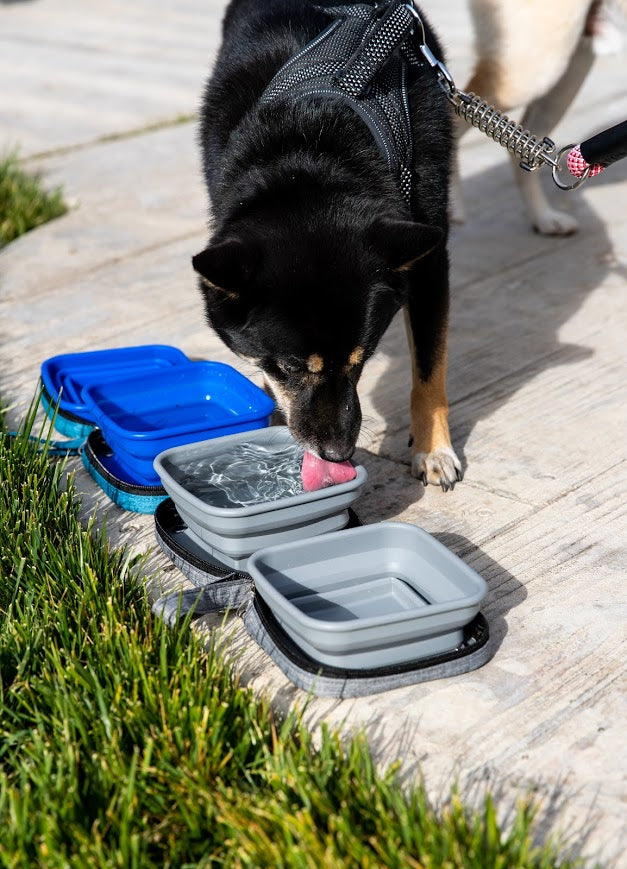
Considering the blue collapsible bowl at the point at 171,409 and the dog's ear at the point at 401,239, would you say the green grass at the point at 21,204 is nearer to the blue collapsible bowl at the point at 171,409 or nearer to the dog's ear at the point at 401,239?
the blue collapsible bowl at the point at 171,409

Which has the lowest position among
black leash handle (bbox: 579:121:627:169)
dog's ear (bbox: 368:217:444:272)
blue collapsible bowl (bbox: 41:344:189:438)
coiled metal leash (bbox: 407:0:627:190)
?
blue collapsible bowl (bbox: 41:344:189:438)

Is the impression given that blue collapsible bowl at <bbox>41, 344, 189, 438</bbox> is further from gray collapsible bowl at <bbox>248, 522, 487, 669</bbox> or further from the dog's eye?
gray collapsible bowl at <bbox>248, 522, 487, 669</bbox>

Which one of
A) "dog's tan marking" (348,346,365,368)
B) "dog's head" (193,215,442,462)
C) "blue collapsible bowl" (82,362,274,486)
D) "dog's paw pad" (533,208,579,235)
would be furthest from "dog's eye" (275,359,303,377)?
"dog's paw pad" (533,208,579,235)

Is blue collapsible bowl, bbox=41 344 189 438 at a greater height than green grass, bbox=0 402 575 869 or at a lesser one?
lesser

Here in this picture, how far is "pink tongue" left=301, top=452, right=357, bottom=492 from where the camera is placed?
2.55m

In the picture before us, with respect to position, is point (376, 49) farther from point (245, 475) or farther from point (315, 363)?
point (245, 475)

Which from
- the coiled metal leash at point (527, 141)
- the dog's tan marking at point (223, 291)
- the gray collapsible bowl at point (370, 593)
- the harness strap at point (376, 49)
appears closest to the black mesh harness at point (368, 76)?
the harness strap at point (376, 49)

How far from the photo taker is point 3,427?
3.08m

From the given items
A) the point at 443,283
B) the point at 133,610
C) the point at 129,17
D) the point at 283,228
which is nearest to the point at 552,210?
the point at 443,283

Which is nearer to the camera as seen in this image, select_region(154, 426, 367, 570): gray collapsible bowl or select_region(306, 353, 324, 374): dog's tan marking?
select_region(154, 426, 367, 570): gray collapsible bowl

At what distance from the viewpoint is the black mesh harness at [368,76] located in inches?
107

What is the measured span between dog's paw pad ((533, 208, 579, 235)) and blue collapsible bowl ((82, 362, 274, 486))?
2.19m

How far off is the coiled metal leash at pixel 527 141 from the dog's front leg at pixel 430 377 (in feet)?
1.23

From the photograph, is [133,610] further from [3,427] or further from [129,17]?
[129,17]
